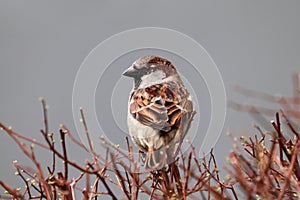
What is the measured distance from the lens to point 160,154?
21.3 inches

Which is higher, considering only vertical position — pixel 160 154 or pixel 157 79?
pixel 157 79

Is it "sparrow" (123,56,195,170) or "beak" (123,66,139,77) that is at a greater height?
"beak" (123,66,139,77)

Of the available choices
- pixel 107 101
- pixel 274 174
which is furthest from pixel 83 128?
pixel 274 174

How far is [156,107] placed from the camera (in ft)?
2.06

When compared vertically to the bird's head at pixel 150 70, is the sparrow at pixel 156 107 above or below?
below

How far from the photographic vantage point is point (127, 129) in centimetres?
59

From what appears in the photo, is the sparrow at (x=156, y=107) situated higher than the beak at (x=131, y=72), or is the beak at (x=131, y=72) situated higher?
the beak at (x=131, y=72)

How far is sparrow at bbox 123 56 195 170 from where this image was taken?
0.57 meters

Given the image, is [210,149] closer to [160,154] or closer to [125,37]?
[160,154]

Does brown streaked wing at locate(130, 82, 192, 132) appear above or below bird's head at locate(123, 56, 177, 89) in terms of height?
below

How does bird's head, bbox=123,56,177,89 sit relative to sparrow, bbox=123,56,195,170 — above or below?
above

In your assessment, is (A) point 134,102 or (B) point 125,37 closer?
(B) point 125,37

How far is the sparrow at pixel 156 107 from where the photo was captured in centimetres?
57

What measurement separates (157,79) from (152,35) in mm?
80
